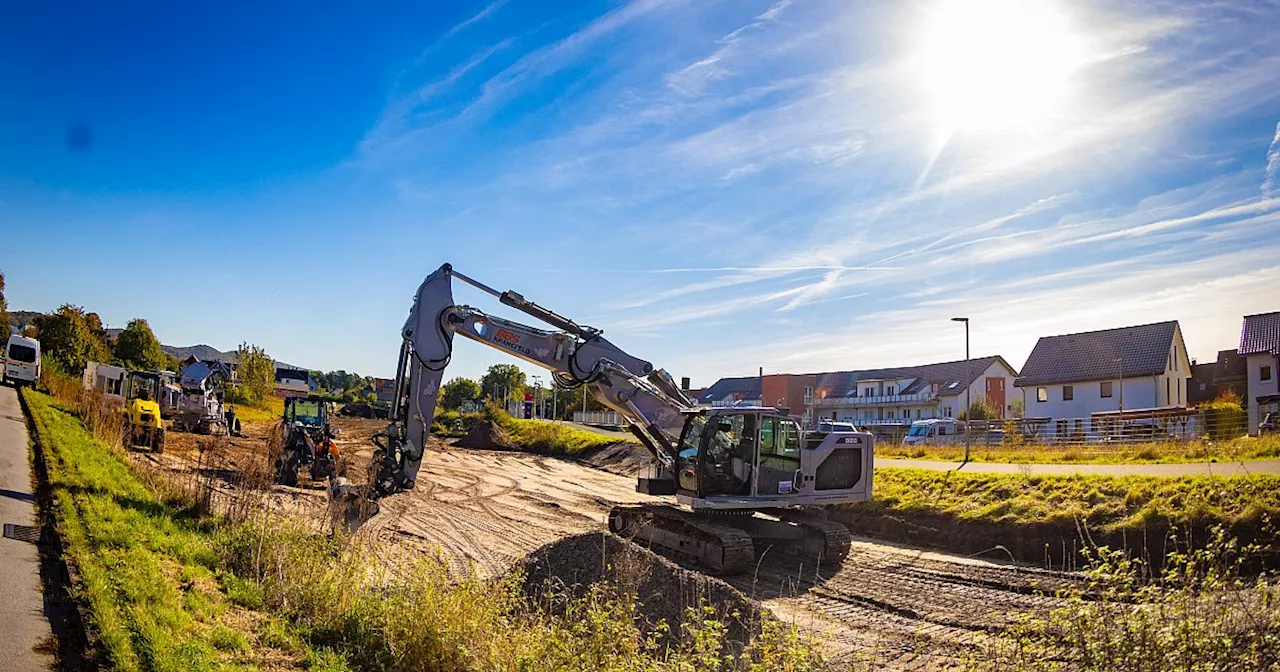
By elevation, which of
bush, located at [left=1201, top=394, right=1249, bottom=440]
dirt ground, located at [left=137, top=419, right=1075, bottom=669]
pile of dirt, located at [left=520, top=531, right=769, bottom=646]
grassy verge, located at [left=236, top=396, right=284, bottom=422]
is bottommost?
dirt ground, located at [left=137, top=419, right=1075, bottom=669]

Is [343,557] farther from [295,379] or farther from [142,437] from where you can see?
[295,379]

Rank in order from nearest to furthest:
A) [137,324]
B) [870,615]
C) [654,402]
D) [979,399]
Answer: [870,615]
[654,402]
[979,399]
[137,324]

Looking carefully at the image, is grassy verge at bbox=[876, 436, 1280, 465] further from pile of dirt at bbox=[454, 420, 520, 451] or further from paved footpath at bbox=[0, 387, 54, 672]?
pile of dirt at bbox=[454, 420, 520, 451]

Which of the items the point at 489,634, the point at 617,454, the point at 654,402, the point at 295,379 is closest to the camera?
the point at 489,634

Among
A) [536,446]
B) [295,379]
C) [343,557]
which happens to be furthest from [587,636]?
[295,379]

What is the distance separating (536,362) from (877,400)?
6183cm

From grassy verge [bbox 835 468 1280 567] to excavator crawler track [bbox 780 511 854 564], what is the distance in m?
2.53

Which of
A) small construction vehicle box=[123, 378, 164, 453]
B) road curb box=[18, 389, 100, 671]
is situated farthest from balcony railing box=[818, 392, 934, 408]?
road curb box=[18, 389, 100, 671]

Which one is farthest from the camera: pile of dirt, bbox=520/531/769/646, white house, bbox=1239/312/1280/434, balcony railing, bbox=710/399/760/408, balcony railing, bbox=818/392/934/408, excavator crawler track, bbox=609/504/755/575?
balcony railing, bbox=818/392/934/408

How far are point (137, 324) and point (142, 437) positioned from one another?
5399 centimetres

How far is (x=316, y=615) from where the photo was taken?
7.84 metres

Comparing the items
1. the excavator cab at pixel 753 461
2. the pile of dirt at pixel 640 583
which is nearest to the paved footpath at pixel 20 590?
the pile of dirt at pixel 640 583

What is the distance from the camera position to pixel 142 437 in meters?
24.8

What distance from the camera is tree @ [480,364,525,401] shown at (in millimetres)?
92312
